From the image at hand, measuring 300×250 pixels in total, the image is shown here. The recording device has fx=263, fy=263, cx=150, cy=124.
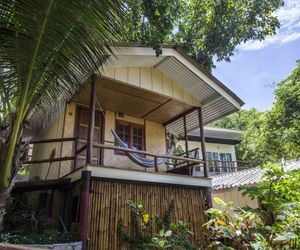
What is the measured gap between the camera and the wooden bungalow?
515cm

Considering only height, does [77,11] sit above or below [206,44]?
below

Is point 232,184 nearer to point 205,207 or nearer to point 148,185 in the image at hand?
point 205,207

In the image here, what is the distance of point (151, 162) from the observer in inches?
262

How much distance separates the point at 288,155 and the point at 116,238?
39.7 ft

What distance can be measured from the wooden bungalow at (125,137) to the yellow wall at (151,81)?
27 millimetres

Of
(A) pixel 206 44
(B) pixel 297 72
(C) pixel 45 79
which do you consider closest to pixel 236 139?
(B) pixel 297 72

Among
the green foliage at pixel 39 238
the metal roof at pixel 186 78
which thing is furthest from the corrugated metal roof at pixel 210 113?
the green foliage at pixel 39 238

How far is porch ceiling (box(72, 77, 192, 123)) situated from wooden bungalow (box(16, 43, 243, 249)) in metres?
0.03

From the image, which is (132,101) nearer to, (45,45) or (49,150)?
(49,150)

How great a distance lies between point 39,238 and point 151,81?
4.38 meters

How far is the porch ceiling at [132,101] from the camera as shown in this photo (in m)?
6.68

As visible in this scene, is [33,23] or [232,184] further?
[232,184]

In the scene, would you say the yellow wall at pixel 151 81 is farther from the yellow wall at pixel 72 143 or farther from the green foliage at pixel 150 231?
the green foliage at pixel 150 231

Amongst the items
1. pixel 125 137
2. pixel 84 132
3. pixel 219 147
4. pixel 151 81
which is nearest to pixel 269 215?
pixel 151 81
